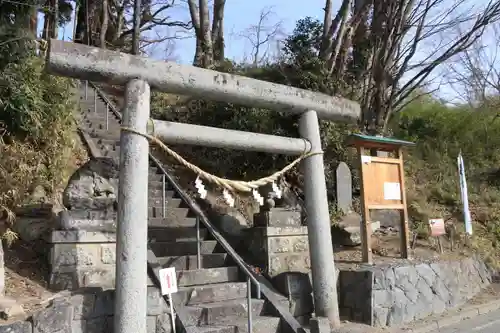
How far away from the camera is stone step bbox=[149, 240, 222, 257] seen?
734 cm

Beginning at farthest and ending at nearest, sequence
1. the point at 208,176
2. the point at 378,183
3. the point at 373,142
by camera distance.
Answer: the point at 373,142, the point at 378,183, the point at 208,176

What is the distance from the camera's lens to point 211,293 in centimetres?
641

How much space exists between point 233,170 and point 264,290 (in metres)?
4.81

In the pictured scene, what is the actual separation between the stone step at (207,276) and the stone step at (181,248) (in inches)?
26.5

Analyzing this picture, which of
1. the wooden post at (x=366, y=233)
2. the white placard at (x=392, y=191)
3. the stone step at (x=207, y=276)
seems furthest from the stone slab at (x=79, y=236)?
the white placard at (x=392, y=191)

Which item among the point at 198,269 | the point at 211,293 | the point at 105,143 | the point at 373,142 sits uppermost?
the point at 105,143

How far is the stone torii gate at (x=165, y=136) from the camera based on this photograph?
500cm

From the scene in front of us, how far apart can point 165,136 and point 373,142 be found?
4485 millimetres

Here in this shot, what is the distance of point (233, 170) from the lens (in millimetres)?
11156

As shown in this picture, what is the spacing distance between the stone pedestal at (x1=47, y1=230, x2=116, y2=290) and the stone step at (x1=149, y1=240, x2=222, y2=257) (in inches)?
45.0

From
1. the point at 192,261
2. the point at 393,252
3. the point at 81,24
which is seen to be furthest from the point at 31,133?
the point at 81,24

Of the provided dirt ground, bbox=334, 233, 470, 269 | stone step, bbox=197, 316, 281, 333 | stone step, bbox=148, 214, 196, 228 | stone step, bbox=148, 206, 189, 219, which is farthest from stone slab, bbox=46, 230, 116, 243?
dirt ground, bbox=334, 233, 470, 269

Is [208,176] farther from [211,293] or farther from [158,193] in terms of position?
[158,193]

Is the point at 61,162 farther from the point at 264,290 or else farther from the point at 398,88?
the point at 398,88
